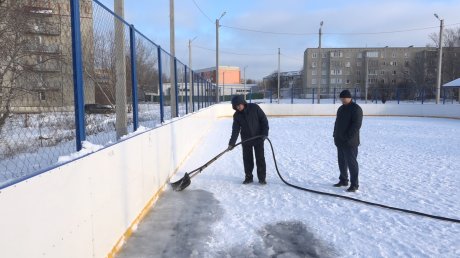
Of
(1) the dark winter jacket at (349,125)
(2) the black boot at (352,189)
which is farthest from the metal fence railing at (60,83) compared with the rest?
(2) the black boot at (352,189)

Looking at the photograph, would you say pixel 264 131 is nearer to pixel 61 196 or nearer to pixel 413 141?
pixel 61 196

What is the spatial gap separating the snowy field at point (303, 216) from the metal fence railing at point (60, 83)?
4.08 ft

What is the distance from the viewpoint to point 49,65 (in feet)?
11.8

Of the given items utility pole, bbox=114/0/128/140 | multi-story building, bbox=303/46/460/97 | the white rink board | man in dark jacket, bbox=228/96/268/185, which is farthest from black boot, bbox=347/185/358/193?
multi-story building, bbox=303/46/460/97

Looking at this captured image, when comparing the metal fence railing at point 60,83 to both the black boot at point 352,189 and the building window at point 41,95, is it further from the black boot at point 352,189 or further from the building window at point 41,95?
the black boot at point 352,189

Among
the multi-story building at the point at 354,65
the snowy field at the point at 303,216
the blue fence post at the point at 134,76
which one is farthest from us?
the multi-story building at the point at 354,65

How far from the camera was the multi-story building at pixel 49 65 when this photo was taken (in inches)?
135

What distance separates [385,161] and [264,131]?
3682 millimetres

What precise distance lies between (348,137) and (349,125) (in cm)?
21

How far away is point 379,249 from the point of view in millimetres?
3816

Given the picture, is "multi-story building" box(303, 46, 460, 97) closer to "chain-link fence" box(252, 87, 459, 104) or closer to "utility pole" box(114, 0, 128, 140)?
"chain-link fence" box(252, 87, 459, 104)

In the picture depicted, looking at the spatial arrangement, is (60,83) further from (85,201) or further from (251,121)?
(251,121)

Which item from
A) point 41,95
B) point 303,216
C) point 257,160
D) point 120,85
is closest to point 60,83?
point 41,95

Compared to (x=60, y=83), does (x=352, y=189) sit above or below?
below
